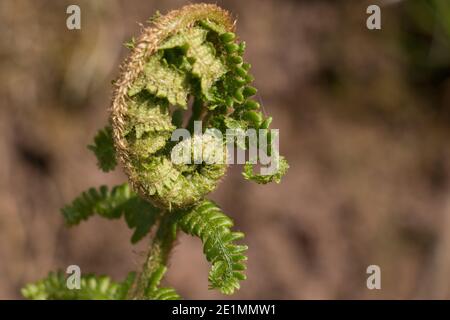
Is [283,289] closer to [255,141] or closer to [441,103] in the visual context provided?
[441,103]

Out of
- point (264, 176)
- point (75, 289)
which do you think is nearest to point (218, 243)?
point (264, 176)

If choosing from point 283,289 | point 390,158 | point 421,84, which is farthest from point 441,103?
point 283,289

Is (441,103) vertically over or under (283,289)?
over

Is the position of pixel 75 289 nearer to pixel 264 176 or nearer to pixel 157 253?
pixel 157 253

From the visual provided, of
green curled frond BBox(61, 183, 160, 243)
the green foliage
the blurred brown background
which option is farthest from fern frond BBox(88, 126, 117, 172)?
the blurred brown background

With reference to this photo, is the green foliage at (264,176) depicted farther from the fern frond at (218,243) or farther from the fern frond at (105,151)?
the fern frond at (105,151)

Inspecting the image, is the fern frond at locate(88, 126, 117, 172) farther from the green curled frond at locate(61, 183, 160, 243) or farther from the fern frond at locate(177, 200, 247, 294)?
the fern frond at locate(177, 200, 247, 294)

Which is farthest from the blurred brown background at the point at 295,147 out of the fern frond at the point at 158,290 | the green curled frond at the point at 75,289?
the fern frond at the point at 158,290
